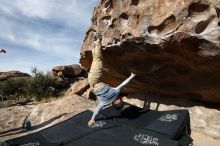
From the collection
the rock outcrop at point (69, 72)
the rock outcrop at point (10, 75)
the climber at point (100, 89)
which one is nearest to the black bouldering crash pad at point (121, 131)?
the climber at point (100, 89)

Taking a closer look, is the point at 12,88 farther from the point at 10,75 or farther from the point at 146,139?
the point at 146,139

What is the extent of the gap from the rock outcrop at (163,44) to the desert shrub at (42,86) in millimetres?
10699

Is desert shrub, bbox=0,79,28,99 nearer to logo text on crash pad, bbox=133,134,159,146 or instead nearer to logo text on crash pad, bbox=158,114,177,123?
logo text on crash pad, bbox=158,114,177,123

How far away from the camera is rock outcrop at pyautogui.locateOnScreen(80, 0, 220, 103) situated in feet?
19.4

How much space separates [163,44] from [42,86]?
15320 millimetres

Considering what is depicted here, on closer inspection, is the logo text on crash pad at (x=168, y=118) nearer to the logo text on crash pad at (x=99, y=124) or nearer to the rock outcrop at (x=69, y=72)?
the logo text on crash pad at (x=99, y=124)

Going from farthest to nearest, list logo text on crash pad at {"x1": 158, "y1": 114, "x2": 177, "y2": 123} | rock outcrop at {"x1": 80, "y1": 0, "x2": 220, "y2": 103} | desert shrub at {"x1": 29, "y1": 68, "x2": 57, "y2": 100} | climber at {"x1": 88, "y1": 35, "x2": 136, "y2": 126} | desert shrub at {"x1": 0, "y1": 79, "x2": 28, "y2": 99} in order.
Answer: desert shrub at {"x1": 0, "y1": 79, "x2": 28, "y2": 99} → desert shrub at {"x1": 29, "y1": 68, "x2": 57, "y2": 100} → climber at {"x1": 88, "y1": 35, "x2": 136, "y2": 126} → logo text on crash pad at {"x1": 158, "y1": 114, "x2": 177, "y2": 123} → rock outcrop at {"x1": 80, "y1": 0, "x2": 220, "y2": 103}

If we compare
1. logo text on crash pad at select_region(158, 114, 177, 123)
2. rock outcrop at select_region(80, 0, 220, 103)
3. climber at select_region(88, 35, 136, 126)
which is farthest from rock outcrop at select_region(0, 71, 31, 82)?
logo text on crash pad at select_region(158, 114, 177, 123)

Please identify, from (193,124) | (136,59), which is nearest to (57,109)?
(136,59)

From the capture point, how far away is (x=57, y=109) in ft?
37.5

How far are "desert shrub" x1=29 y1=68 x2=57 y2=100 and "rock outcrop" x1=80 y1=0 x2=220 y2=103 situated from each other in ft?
35.1

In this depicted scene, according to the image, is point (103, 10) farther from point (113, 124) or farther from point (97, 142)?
point (97, 142)

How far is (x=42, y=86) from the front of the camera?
2064 centimetres

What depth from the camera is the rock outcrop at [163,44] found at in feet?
19.4
